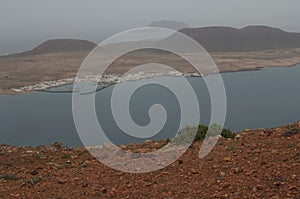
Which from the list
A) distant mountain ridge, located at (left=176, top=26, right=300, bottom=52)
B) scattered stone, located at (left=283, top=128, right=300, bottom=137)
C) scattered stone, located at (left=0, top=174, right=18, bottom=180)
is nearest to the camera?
scattered stone, located at (left=0, top=174, right=18, bottom=180)

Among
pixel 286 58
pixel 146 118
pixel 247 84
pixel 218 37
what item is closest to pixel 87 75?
pixel 247 84

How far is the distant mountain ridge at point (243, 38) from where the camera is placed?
12594 centimetres

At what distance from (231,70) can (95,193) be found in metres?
74.2

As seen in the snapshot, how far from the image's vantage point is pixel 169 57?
340 ft

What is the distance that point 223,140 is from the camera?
9266 millimetres

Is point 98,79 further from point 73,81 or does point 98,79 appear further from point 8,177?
point 8,177

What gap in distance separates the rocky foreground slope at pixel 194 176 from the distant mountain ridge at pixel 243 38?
114 meters

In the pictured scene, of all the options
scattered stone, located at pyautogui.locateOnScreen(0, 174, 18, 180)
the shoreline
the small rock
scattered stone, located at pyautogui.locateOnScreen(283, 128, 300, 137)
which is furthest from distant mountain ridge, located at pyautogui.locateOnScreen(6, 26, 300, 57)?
the small rock

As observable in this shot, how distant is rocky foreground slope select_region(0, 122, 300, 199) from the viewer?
6176mm

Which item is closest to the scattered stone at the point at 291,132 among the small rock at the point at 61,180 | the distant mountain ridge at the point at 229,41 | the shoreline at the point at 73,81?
the small rock at the point at 61,180

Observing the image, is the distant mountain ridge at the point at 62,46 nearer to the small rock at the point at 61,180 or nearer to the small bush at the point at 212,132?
the small bush at the point at 212,132

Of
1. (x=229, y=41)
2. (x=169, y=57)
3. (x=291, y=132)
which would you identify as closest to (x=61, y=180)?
(x=291, y=132)

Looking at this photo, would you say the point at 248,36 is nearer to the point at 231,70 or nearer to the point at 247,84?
the point at 231,70

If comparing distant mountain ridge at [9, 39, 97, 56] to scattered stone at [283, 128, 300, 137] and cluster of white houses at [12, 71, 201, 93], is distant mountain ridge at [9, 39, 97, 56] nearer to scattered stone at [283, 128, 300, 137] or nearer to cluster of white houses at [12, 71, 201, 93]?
cluster of white houses at [12, 71, 201, 93]
